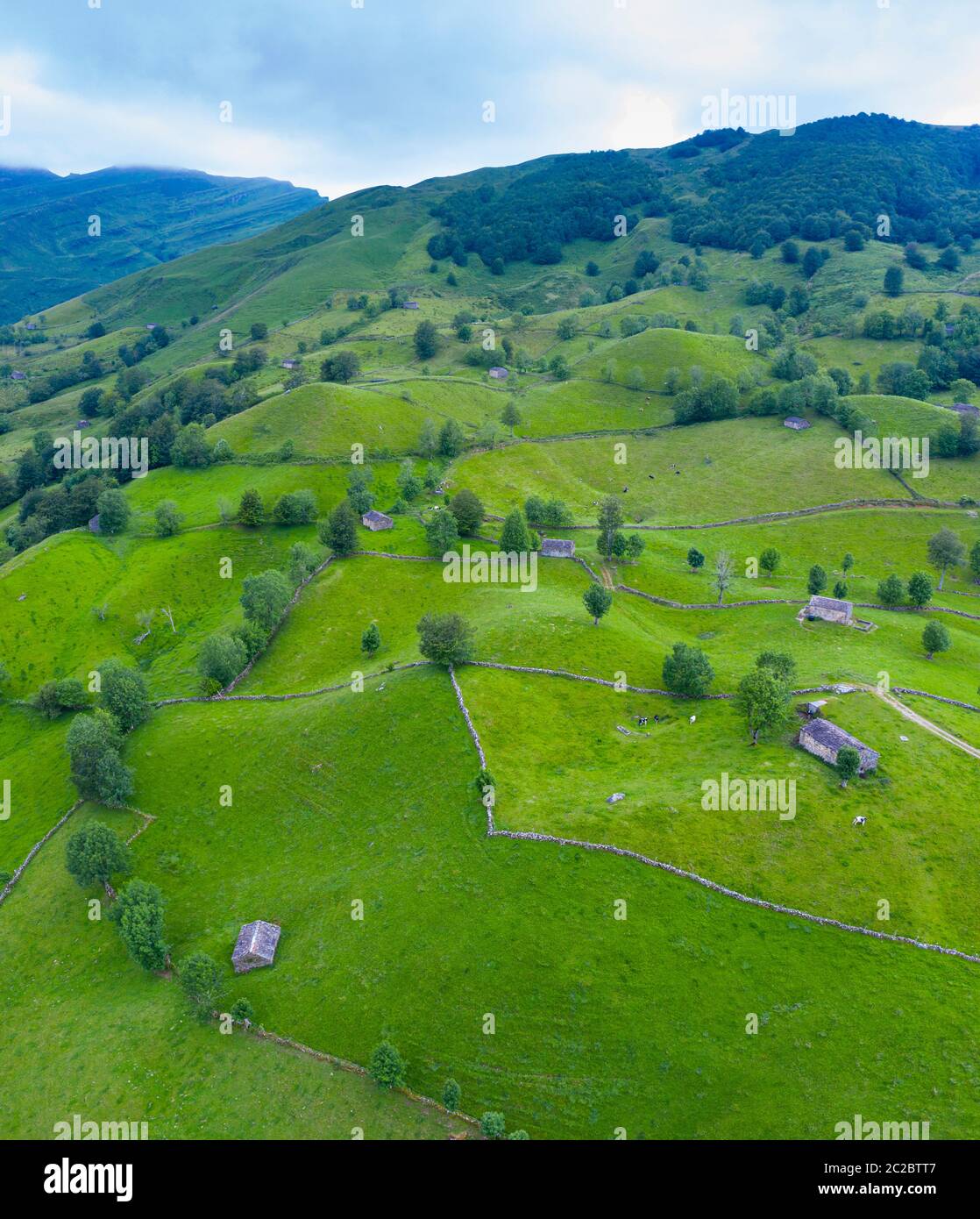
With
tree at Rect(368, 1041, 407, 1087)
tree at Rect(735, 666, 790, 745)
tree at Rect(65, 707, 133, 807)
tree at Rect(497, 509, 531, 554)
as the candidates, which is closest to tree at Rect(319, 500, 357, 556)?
tree at Rect(497, 509, 531, 554)

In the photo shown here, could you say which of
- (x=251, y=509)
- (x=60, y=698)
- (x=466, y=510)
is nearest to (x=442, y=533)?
(x=466, y=510)

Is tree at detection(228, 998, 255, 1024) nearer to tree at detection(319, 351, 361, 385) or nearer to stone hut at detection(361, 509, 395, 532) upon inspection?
stone hut at detection(361, 509, 395, 532)

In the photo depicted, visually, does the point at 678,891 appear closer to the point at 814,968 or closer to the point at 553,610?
the point at 814,968

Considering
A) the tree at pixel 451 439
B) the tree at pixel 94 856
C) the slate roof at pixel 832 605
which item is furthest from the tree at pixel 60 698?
the slate roof at pixel 832 605

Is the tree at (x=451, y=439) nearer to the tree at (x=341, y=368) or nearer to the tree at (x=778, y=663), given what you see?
the tree at (x=341, y=368)

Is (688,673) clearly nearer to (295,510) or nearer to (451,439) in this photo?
(295,510)
